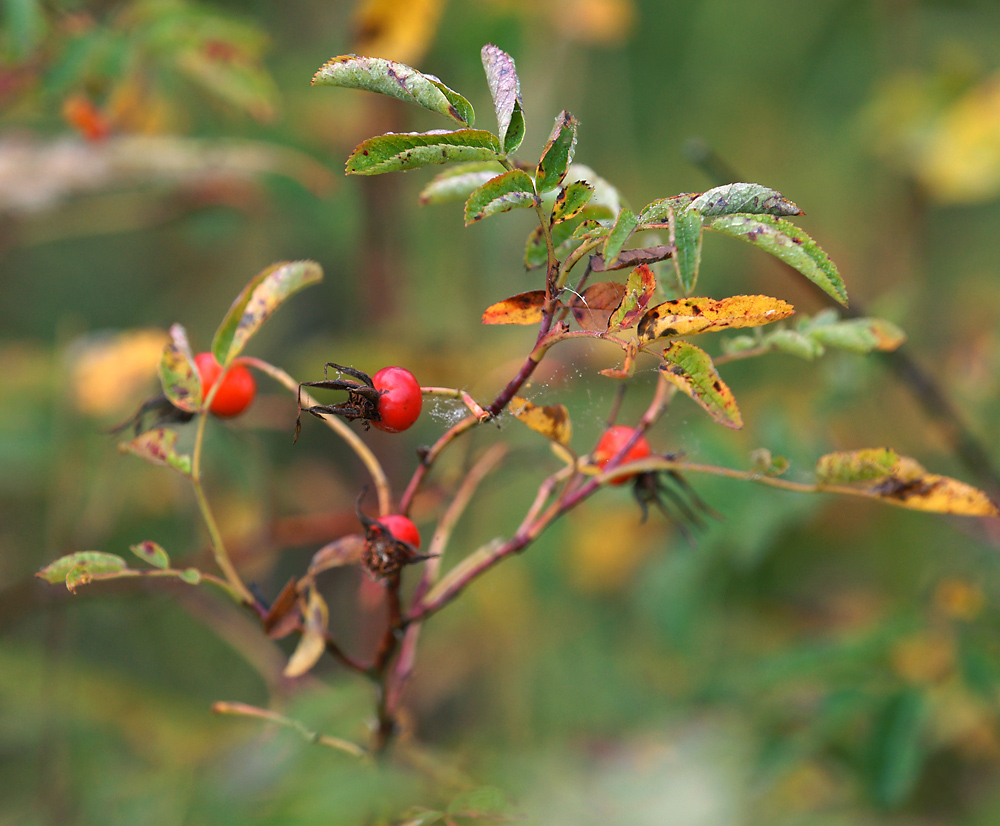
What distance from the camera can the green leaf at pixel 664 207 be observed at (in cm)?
38

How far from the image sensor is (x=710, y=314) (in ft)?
1.29

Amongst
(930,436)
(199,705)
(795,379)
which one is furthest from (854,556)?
(199,705)

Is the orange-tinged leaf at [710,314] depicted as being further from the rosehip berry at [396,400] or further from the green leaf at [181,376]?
the green leaf at [181,376]

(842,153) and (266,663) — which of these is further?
(842,153)

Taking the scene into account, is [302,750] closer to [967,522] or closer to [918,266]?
[967,522]

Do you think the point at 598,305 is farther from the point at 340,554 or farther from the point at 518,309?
the point at 340,554

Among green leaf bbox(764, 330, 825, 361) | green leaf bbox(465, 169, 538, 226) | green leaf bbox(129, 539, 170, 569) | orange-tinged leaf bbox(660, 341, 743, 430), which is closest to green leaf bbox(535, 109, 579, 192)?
green leaf bbox(465, 169, 538, 226)

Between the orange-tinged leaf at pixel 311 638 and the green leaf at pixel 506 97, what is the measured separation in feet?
0.97

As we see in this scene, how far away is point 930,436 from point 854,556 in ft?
1.02

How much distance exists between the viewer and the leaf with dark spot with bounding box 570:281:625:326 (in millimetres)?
419

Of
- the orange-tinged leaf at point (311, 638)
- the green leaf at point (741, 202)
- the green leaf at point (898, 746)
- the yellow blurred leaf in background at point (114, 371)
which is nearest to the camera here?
the green leaf at point (741, 202)

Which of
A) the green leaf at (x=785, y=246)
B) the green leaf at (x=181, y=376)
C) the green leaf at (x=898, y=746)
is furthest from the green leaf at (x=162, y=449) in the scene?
the green leaf at (x=898, y=746)

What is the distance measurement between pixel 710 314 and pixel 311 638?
32cm

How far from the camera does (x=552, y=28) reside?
1.80 metres
